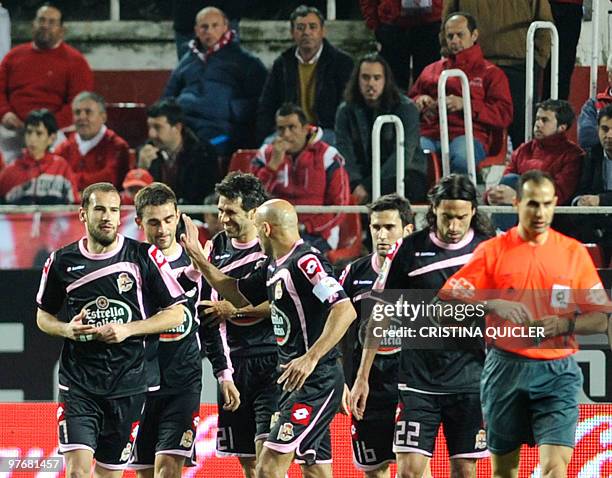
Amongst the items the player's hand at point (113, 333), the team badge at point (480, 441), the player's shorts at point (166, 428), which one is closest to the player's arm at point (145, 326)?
the player's hand at point (113, 333)

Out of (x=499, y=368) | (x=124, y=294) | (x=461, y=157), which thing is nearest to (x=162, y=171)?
(x=461, y=157)

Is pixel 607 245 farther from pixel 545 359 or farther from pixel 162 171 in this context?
pixel 162 171

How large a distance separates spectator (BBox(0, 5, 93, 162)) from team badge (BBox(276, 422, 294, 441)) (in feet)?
16.1

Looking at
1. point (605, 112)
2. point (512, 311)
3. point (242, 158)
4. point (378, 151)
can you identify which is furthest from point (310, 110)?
point (512, 311)

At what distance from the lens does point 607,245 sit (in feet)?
30.4

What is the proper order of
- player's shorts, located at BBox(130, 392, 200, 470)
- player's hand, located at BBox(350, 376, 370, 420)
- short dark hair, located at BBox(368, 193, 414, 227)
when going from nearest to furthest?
player's hand, located at BBox(350, 376, 370, 420) < player's shorts, located at BBox(130, 392, 200, 470) < short dark hair, located at BBox(368, 193, 414, 227)

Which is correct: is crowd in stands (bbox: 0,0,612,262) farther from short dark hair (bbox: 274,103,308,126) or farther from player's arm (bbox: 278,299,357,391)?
player's arm (bbox: 278,299,357,391)

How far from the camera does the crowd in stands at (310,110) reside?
999 cm

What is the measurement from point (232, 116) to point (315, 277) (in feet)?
13.6

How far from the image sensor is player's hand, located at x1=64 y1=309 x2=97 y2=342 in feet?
23.3

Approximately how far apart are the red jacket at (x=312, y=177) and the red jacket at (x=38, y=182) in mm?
1578

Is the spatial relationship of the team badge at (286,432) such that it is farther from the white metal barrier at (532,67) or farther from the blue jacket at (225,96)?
the blue jacket at (225,96)

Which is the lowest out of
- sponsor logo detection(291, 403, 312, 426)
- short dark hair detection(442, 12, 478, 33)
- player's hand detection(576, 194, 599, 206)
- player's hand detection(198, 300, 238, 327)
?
sponsor logo detection(291, 403, 312, 426)

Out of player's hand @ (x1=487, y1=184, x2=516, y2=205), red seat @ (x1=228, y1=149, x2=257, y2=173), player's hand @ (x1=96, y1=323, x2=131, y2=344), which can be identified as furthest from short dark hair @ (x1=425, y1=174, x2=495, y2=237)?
red seat @ (x1=228, y1=149, x2=257, y2=173)
